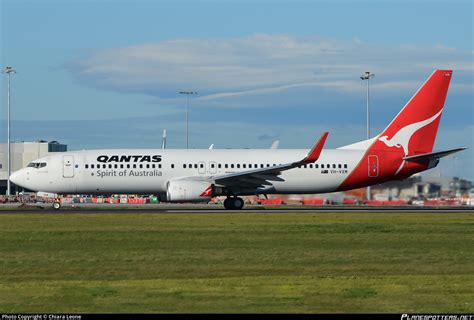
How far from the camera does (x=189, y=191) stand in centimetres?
4969

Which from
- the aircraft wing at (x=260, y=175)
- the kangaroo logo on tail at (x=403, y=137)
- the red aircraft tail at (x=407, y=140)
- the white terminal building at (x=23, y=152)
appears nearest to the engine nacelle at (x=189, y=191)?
the aircraft wing at (x=260, y=175)

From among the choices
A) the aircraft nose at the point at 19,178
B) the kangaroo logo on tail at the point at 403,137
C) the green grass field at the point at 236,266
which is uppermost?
the kangaroo logo on tail at the point at 403,137

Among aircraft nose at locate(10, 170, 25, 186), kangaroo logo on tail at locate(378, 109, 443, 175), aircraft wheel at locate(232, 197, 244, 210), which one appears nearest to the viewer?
Result: aircraft wheel at locate(232, 197, 244, 210)

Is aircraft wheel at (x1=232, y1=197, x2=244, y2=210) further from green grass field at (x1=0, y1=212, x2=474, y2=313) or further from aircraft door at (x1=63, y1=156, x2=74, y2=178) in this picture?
green grass field at (x1=0, y1=212, x2=474, y2=313)

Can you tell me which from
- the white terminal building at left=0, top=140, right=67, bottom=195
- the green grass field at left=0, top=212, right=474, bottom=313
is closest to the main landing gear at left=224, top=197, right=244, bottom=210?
the green grass field at left=0, top=212, right=474, bottom=313

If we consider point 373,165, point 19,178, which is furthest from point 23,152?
point 373,165

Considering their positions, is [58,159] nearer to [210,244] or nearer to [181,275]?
[210,244]

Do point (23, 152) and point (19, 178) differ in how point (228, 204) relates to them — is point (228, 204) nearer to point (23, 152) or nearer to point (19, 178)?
point (19, 178)

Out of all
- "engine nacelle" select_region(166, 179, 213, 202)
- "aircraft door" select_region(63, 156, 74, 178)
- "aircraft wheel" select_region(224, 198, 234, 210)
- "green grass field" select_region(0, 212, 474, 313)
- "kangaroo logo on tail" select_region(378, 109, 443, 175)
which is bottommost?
"green grass field" select_region(0, 212, 474, 313)

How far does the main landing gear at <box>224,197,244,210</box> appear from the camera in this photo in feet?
171

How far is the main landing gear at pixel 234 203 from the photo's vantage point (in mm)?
52219

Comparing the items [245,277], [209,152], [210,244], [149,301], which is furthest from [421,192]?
[149,301]

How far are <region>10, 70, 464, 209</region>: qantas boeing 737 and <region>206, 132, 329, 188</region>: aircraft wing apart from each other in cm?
6

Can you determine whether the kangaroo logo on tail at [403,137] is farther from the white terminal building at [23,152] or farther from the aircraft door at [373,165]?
the white terminal building at [23,152]
